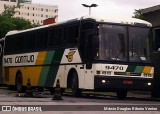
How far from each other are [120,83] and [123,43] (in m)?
1.68

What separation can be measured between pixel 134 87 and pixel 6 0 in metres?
170

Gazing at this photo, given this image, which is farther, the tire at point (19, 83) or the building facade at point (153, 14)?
the building facade at point (153, 14)

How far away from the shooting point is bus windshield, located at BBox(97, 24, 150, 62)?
19.5 metres

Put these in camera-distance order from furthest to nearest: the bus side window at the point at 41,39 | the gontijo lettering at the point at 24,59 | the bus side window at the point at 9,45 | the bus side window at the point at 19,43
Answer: the bus side window at the point at 9,45
the bus side window at the point at 19,43
the gontijo lettering at the point at 24,59
the bus side window at the point at 41,39

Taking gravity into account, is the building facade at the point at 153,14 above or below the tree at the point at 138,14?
below

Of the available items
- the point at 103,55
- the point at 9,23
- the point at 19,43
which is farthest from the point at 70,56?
the point at 9,23

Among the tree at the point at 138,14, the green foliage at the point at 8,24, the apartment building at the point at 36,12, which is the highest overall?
the apartment building at the point at 36,12

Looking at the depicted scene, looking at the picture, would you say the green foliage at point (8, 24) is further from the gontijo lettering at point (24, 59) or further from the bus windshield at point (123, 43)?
the bus windshield at point (123, 43)

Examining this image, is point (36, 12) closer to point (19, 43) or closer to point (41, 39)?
point (19, 43)

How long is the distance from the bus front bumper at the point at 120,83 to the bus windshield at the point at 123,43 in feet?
2.63

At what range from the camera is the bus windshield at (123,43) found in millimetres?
19484

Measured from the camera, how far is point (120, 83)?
773 inches

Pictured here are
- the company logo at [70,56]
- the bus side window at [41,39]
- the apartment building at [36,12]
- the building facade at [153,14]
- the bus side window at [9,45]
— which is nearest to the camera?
the company logo at [70,56]

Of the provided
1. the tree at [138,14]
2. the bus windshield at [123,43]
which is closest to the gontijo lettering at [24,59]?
the bus windshield at [123,43]
